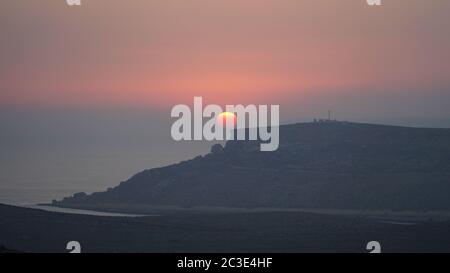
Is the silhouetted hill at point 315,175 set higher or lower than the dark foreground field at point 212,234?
higher

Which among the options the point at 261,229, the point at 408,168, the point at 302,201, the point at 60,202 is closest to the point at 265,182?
the point at 302,201

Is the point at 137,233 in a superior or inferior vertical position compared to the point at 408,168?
inferior

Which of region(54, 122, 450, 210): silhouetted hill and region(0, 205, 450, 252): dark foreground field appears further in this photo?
region(54, 122, 450, 210): silhouetted hill

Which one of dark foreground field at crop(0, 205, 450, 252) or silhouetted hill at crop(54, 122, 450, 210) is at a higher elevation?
silhouetted hill at crop(54, 122, 450, 210)

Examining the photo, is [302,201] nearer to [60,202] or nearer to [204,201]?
[204,201]
